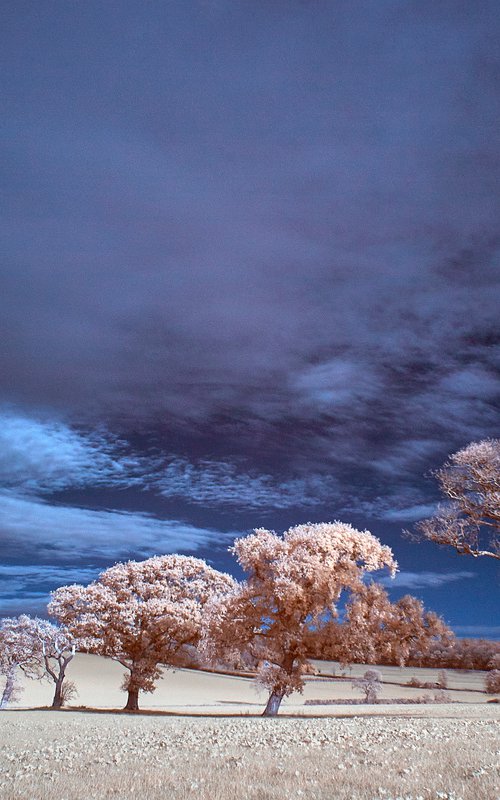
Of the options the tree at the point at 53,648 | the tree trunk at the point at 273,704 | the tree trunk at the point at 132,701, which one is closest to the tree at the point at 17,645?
the tree at the point at 53,648

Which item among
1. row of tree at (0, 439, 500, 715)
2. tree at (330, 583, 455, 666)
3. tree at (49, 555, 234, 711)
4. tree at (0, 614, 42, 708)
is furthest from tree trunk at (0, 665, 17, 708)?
tree at (330, 583, 455, 666)

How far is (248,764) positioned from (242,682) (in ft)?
418

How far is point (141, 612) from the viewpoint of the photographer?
46.2m

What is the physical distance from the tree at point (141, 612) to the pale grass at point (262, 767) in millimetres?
29070

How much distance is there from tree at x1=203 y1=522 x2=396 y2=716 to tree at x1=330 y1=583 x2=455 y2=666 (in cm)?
115

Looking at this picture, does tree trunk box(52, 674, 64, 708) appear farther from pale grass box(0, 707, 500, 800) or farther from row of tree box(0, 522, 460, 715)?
pale grass box(0, 707, 500, 800)

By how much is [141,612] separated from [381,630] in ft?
63.3

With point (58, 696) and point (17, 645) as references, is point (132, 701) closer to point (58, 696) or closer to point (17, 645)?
point (58, 696)

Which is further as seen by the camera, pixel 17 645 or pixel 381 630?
pixel 17 645

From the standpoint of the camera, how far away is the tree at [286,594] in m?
36.4

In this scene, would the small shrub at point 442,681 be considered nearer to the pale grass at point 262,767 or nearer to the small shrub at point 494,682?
the small shrub at point 494,682

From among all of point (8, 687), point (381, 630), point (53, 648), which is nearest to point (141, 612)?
point (53, 648)

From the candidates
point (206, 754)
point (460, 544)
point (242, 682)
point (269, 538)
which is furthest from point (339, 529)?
point (242, 682)

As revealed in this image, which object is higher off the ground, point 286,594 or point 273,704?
point 286,594
